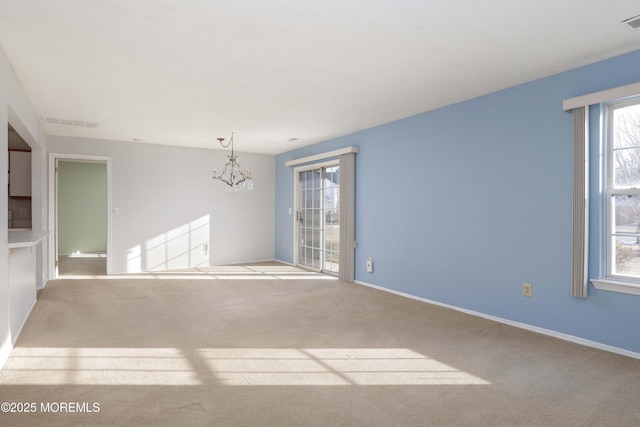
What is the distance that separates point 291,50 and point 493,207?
2.68m

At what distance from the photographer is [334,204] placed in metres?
6.81

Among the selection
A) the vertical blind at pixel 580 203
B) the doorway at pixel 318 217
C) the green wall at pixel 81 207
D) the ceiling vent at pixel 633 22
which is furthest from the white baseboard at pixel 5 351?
the green wall at pixel 81 207

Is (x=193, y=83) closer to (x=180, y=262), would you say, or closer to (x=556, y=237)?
(x=556, y=237)

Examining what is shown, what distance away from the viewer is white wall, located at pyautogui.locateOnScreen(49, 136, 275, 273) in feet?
22.7

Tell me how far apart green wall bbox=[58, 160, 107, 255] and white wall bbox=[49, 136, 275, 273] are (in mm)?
3372

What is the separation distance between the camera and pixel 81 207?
980cm

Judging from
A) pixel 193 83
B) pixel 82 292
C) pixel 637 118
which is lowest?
pixel 82 292

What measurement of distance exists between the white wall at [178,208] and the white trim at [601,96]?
5.53m


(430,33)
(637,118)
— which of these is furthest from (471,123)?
(430,33)

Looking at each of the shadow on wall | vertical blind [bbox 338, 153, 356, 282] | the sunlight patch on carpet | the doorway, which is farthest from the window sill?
the shadow on wall

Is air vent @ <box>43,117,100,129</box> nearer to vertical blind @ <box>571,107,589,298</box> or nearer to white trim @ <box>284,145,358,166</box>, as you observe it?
white trim @ <box>284,145,358,166</box>

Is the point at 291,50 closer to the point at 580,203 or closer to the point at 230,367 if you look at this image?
the point at 230,367

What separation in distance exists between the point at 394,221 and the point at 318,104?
199 cm

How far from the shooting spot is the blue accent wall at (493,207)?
11.1ft
